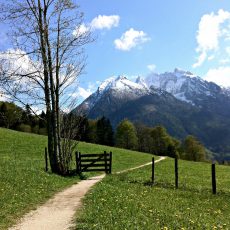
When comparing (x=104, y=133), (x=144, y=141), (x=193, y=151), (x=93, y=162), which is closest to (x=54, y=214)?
(x=93, y=162)

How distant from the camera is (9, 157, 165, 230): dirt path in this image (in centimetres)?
1388

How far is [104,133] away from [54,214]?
11108 cm

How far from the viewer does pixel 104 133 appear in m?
127

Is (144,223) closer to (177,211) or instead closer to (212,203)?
(177,211)

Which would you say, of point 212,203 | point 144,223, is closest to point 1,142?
point 212,203

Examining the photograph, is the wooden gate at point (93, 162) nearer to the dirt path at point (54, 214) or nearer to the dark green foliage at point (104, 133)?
the dirt path at point (54, 214)

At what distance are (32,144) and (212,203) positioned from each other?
43.9 meters

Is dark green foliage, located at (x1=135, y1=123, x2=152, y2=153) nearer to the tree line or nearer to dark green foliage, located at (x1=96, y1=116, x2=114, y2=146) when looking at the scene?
the tree line

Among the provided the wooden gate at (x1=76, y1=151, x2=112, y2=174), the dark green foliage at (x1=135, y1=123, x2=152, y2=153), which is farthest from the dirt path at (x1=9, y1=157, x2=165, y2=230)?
the dark green foliage at (x1=135, y1=123, x2=152, y2=153)

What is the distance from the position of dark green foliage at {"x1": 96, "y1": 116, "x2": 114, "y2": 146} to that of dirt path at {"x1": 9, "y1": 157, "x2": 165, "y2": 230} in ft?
343

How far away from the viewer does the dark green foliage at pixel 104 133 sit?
126 metres

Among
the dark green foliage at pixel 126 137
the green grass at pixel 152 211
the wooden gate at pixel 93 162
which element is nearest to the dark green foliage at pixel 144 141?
the dark green foliage at pixel 126 137

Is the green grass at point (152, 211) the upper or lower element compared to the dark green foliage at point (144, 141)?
lower

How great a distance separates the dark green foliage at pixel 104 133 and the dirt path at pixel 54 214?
104618 millimetres
